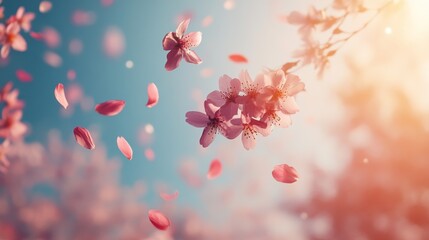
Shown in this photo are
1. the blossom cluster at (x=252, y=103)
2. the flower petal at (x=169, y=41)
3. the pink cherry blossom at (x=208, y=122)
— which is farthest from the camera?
the flower petal at (x=169, y=41)

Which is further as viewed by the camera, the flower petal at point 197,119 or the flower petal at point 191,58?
Answer: the flower petal at point 191,58

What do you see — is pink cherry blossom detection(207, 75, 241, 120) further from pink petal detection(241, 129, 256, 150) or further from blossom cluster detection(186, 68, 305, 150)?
pink petal detection(241, 129, 256, 150)

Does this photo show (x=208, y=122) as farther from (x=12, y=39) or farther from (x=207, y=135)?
(x=12, y=39)

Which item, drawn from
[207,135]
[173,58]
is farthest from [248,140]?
[173,58]

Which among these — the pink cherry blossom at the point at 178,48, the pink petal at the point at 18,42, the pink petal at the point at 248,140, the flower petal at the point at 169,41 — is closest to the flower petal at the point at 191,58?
the pink cherry blossom at the point at 178,48

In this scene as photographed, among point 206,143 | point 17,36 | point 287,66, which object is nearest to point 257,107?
point 287,66

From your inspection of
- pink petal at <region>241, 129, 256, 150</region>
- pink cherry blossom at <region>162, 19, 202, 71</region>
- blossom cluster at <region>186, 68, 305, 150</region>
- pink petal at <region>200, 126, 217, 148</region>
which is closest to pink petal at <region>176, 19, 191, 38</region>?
pink cherry blossom at <region>162, 19, 202, 71</region>

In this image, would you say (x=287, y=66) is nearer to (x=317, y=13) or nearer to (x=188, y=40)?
(x=317, y=13)

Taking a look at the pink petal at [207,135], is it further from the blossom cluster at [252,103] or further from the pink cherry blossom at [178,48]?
the pink cherry blossom at [178,48]
